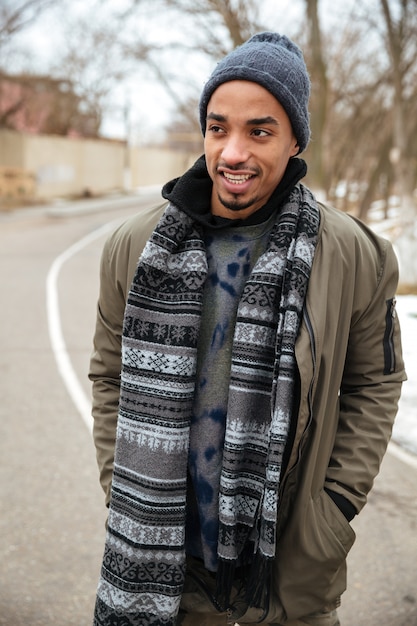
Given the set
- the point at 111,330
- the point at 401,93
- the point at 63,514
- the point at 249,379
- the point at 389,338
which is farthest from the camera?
the point at 401,93

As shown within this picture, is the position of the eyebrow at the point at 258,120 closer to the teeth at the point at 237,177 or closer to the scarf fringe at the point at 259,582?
the teeth at the point at 237,177

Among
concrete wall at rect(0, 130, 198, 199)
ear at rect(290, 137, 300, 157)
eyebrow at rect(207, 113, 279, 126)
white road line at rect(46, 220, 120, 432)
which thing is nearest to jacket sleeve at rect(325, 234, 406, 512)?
ear at rect(290, 137, 300, 157)

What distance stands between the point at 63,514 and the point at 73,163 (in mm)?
29641

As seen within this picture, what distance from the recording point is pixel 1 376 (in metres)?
6.82

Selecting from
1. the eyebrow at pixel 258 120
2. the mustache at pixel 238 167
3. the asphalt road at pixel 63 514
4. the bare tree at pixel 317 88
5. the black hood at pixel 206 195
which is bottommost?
the asphalt road at pixel 63 514

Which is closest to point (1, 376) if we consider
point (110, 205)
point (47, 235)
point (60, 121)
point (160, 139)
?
point (47, 235)

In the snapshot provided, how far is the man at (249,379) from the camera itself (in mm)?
1811

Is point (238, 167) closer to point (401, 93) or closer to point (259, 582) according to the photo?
point (259, 582)

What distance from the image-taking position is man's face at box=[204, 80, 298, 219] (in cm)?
183

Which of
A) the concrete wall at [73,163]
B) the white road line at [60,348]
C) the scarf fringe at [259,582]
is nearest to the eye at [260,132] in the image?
the scarf fringe at [259,582]

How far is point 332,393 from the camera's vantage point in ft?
6.21

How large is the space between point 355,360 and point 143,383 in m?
0.59

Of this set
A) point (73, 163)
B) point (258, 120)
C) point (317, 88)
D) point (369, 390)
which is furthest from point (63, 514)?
point (73, 163)

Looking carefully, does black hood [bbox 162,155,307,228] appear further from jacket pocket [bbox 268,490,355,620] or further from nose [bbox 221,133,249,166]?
jacket pocket [bbox 268,490,355,620]
